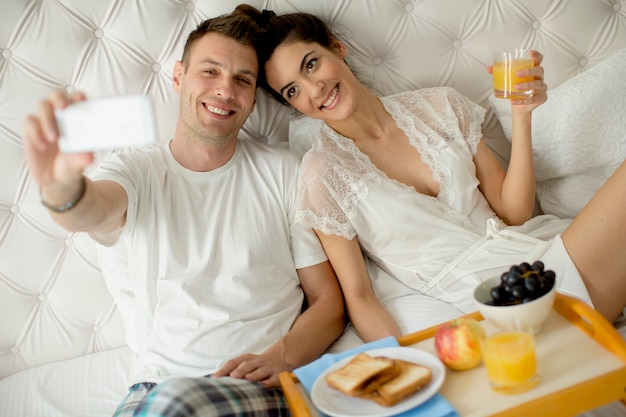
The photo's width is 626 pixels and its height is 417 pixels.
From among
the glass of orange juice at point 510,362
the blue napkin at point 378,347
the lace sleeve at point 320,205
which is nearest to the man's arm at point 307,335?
the lace sleeve at point 320,205

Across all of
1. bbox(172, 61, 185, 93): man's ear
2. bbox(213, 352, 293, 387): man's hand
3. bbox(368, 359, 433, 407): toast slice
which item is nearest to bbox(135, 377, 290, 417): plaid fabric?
bbox(213, 352, 293, 387): man's hand

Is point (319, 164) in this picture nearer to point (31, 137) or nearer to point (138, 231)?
point (138, 231)

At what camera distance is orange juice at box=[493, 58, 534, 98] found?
5.03 feet

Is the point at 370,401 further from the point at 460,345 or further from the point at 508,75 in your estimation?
the point at 508,75

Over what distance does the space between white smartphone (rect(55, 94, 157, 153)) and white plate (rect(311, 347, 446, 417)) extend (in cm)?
54

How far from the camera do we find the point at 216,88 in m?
1.66

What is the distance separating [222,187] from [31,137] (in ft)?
2.38

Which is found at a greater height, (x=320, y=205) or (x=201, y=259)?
(x=320, y=205)

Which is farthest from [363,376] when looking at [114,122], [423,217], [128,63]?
[128,63]

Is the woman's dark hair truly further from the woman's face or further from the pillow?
the pillow

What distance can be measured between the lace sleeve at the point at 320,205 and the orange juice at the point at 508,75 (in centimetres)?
50

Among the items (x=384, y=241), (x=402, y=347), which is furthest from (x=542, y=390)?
(x=384, y=241)

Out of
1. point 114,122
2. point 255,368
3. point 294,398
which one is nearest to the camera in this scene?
point 114,122

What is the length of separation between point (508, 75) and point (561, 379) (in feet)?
2.59
